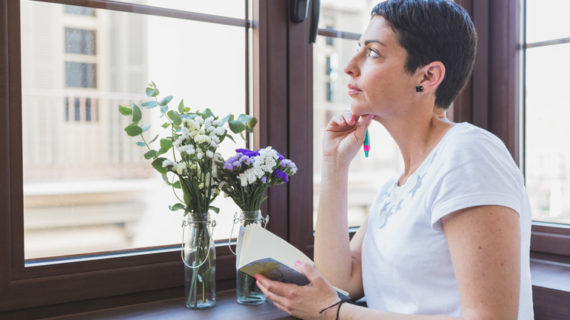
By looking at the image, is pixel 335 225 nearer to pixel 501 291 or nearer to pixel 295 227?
pixel 295 227

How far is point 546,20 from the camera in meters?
1.77

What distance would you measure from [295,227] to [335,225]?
0.76ft

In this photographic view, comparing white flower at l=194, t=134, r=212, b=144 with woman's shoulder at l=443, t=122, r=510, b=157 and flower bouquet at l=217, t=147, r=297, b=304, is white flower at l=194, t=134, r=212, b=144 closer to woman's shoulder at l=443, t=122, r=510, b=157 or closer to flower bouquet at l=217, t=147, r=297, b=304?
flower bouquet at l=217, t=147, r=297, b=304

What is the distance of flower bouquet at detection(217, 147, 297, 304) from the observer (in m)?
1.20

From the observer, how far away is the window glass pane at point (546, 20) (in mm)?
1724

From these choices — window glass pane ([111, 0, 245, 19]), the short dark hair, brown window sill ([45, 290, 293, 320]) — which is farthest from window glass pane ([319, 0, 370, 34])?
brown window sill ([45, 290, 293, 320])

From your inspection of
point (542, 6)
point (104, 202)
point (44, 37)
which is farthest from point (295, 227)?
point (542, 6)

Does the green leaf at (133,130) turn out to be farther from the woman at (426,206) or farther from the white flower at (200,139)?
the woman at (426,206)

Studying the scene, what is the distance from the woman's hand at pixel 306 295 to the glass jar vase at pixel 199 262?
0.57 ft

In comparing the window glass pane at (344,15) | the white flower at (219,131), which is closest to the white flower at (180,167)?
the white flower at (219,131)

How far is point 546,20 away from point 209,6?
1183 millimetres

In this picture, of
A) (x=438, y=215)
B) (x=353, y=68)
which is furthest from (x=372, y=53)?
(x=438, y=215)

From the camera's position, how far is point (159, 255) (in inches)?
52.0

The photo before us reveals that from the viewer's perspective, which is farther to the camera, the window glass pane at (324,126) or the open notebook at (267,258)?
the window glass pane at (324,126)
